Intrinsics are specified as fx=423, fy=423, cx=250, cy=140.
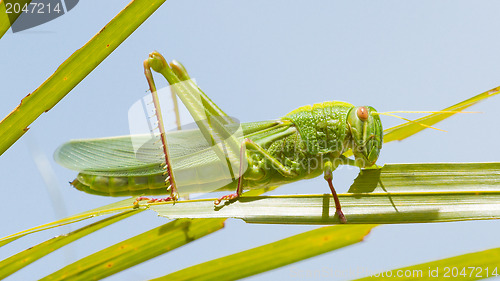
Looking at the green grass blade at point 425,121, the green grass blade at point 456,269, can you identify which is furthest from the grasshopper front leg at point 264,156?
the green grass blade at point 456,269

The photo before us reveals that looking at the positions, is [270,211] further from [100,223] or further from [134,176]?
[134,176]

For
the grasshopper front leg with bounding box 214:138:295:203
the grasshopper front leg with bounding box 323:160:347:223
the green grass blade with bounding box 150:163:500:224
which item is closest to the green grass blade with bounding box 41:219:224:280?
the green grass blade with bounding box 150:163:500:224

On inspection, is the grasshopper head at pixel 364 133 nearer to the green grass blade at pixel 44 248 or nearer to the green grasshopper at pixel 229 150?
the green grasshopper at pixel 229 150

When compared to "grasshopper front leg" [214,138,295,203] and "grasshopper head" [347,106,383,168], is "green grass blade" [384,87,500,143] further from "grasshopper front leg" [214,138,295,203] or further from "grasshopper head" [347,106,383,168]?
"grasshopper front leg" [214,138,295,203]

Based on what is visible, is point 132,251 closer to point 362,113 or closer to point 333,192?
point 333,192

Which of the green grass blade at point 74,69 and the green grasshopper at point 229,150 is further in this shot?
the green grasshopper at point 229,150

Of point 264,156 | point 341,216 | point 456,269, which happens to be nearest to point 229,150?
point 264,156

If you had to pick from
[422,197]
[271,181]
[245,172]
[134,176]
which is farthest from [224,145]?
[422,197]
